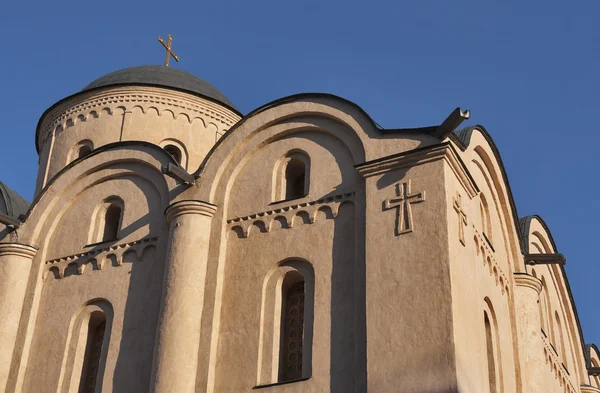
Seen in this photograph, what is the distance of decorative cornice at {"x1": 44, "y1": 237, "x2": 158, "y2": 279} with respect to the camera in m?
14.3

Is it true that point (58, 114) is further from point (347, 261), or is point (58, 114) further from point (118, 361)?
point (347, 261)

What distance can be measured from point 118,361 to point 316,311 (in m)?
3.26

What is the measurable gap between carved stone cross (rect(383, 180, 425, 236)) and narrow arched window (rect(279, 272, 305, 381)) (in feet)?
5.36

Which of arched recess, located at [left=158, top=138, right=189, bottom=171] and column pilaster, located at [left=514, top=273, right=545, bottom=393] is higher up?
arched recess, located at [left=158, top=138, right=189, bottom=171]

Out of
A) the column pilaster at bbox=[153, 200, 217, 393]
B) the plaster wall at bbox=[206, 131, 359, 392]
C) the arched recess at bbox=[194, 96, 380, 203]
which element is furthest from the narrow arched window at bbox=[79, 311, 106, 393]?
the arched recess at bbox=[194, 96, 380, 203]

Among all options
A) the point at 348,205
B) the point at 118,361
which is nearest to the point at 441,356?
the point at 348,205

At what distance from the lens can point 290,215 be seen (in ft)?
43.6

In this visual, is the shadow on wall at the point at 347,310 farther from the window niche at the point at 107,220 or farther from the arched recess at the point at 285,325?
the window niche at the point at 107,220

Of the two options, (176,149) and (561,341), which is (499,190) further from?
(176,149)

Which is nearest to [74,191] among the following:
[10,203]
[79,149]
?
[79,149]

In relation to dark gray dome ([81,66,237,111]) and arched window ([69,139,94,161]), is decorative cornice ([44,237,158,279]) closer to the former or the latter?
arched window ([69,139,94,161])

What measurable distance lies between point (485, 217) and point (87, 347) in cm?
666

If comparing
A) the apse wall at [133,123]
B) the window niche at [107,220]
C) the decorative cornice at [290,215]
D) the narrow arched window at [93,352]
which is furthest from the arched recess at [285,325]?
the apse wall at [133,123]

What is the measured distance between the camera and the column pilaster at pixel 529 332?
14.6 meters
